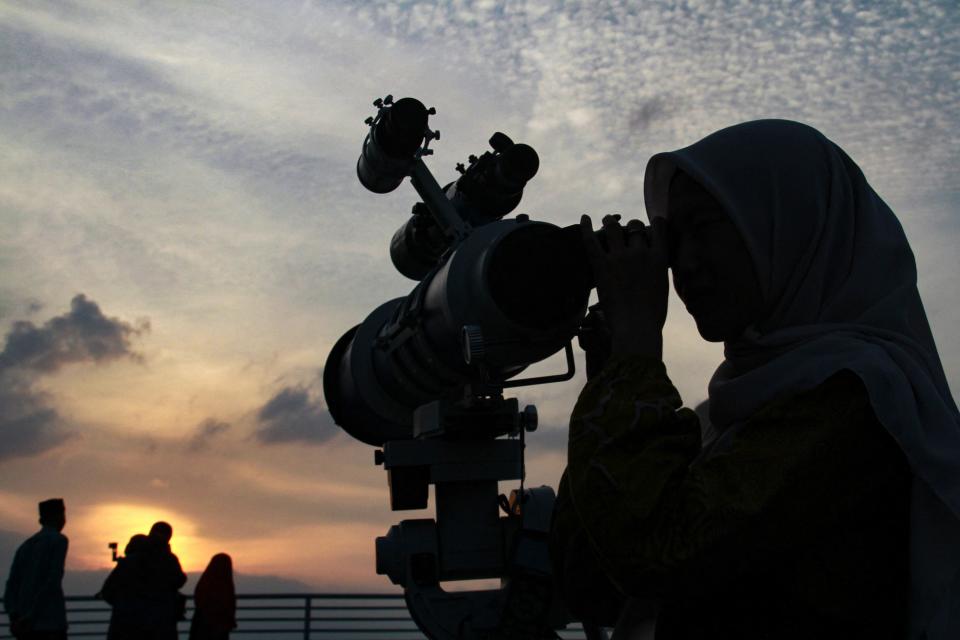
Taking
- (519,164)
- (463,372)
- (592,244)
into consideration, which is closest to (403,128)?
(519,164)

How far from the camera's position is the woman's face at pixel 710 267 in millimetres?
1735

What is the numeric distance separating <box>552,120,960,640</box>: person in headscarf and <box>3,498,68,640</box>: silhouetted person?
6868 millimetres

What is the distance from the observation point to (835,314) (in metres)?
1.68

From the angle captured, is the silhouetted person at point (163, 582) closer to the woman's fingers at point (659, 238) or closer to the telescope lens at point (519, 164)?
the telescope lens at point (519, 164)

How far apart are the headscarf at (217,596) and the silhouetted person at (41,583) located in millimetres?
1178

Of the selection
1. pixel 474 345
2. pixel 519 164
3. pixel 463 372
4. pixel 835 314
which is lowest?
pixel 835 314

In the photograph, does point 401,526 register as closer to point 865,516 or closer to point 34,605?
point 865,516

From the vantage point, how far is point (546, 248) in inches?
147

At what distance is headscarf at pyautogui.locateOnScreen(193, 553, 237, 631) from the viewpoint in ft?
27.9

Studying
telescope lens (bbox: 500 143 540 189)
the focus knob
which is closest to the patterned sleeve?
the focus knob

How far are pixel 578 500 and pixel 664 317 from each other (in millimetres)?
402

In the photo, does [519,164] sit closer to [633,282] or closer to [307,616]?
[633,282]

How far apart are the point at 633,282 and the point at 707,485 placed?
0.43 metres

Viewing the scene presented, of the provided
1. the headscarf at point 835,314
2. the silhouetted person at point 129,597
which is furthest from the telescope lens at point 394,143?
the silhouetted person at point 129,597
